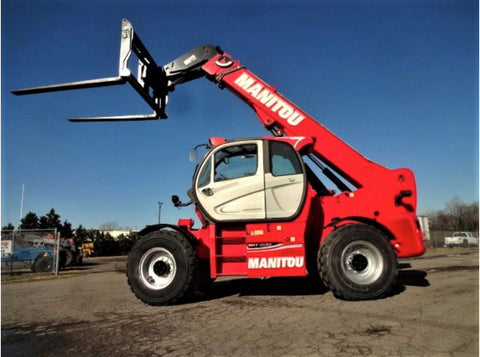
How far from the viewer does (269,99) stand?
763 cm

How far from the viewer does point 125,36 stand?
6902 millimetres

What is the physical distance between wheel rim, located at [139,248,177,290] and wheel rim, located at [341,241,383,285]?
2877 mm

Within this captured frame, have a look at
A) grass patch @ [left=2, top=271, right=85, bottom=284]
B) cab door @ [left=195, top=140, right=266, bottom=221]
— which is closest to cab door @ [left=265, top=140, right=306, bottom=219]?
cab door @ [left=195, top=140, right=266, bottom=221]

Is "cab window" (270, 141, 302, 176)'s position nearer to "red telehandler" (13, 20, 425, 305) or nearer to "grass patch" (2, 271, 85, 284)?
"red telehandler" (13, 20, 425, 305)

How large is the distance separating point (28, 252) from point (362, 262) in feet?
57.0

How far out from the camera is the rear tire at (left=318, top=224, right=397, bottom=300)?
5.48 metres

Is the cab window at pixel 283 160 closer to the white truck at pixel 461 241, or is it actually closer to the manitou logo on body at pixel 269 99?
the manitou logo on body at pixel 269 99

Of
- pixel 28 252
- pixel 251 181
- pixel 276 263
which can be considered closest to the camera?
pixel 276 263

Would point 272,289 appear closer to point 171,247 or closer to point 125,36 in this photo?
point 171,247

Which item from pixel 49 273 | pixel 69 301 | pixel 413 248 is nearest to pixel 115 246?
pixel 49 273

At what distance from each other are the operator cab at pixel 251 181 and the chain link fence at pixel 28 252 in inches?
487

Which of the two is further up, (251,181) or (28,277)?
(251,181)

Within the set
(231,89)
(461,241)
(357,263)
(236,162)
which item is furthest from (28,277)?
(461,241)

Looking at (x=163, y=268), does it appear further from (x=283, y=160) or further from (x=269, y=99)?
(x=269, y=99)
